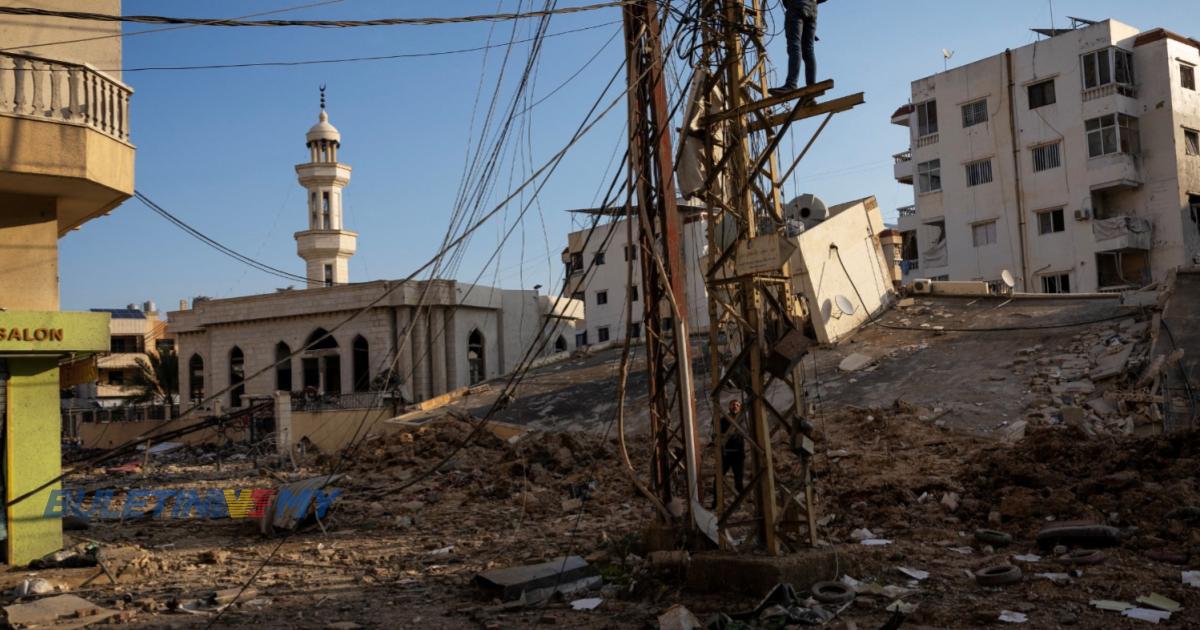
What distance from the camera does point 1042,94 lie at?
31.9 meters

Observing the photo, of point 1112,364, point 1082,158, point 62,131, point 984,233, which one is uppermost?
point 1082,158

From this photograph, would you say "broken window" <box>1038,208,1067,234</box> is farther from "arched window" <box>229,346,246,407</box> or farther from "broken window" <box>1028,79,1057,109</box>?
"arched window" <box>229,346,246,407</box>

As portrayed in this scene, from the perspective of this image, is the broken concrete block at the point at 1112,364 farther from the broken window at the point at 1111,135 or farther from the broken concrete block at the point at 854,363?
the broken window at the point at 1111,135

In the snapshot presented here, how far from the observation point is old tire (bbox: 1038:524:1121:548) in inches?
351

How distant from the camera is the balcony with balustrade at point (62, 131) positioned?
9.91 metres

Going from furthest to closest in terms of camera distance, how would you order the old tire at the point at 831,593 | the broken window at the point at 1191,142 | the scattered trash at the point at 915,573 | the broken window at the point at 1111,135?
1. the broken window at the point at 1191,142
2. the broken window at the point at 1111,135
3. the scattered trash at the point at 915,573
4. the old tire at the point at 831,593

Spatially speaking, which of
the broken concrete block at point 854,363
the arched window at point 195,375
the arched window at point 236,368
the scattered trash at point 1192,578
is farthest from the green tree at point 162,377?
the scattered trash at point 1192,578

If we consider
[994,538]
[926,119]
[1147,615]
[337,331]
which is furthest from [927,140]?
[1147,615]

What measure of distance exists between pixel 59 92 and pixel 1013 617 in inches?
429

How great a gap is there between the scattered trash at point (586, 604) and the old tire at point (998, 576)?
3302 millimetres

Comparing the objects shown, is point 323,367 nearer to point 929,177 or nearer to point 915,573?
point 929,177

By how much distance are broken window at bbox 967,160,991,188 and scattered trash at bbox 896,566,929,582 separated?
28552mm

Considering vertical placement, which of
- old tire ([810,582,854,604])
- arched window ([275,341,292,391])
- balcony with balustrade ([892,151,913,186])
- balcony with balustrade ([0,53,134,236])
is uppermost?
balcony with balustrade ([892,151,913,186])

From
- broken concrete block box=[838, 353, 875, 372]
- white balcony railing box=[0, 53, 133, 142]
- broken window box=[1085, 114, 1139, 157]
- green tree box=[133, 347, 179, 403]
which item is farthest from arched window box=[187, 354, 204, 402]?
broken window box=[1085, 114, 1139, 157]
